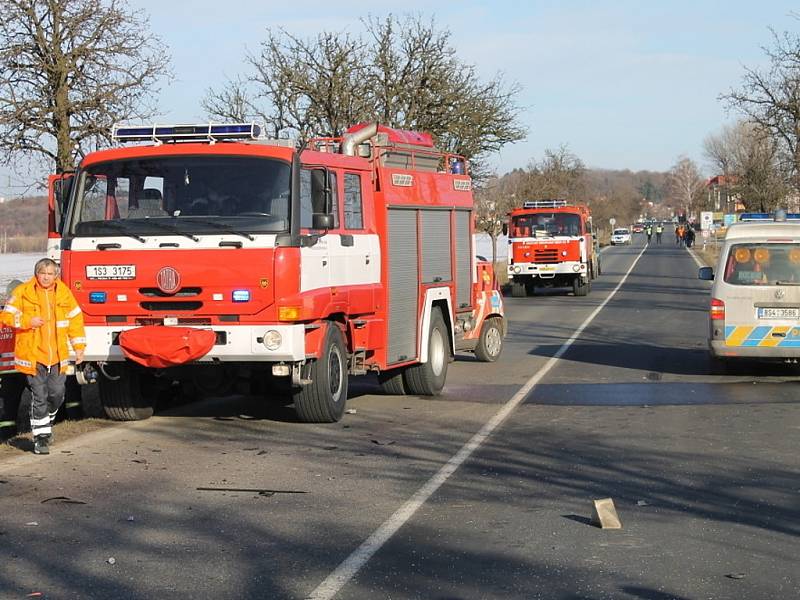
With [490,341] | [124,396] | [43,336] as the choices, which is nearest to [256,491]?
[43,336]

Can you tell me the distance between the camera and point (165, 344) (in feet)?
34.9

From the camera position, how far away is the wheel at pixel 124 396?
11852mm

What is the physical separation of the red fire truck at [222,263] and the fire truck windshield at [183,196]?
0.01 metres

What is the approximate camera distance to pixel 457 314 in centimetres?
1515

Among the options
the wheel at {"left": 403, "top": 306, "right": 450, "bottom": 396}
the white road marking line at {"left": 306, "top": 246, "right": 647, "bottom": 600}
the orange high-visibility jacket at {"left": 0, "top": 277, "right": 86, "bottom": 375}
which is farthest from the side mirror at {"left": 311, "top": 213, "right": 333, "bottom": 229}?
the wheel at {"left": 403, "top": 306, "right": 450, "bottom": 396}

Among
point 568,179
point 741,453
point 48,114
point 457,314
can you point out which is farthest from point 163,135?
point 568,179

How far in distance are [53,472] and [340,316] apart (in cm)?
356

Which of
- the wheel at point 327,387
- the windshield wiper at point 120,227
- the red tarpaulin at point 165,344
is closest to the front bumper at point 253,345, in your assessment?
the red tarpaulin at point 165,344

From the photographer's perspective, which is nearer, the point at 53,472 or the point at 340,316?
the point at 53,472

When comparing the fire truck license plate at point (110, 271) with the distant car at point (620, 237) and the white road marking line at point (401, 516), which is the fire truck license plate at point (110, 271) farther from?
the distant car at point (620, 237)

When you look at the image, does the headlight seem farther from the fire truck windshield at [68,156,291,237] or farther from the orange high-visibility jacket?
the orange high-visibility jacket

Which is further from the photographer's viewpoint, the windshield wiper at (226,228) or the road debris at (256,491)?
the windshield wiper at (226,228)

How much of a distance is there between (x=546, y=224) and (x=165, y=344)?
86.8 feet

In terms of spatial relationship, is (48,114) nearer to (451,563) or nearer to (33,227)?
(451,563)
